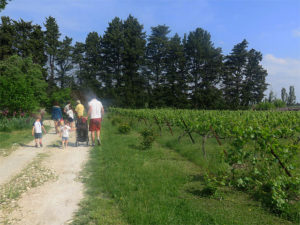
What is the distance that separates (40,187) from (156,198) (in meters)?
2.39

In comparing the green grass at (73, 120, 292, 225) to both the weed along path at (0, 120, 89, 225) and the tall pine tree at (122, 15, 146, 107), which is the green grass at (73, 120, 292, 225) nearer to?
the weed along path at (0, 120, 89, 225)

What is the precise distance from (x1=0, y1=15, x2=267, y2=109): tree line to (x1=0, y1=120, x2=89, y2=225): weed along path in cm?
3608

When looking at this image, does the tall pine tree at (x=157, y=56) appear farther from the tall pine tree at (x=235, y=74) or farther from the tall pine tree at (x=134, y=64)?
the tall pine tree at (x=235, y=74)

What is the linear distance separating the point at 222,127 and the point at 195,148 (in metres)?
1.24

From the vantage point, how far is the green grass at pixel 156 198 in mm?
3383

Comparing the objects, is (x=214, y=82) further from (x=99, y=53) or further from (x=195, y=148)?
(x=195, y=148)

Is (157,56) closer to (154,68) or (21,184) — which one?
(154,68)

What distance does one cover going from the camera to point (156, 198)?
406cm

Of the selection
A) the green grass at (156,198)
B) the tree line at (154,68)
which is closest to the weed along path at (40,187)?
the green grass at (156,198)

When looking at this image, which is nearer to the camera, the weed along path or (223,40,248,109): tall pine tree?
the weed along path

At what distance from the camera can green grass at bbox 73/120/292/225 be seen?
3.38 m

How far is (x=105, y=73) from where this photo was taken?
45250mm

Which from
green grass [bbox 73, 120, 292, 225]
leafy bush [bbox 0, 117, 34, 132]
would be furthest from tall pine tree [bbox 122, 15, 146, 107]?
green grass [bbox 73, 120, 292, 225]

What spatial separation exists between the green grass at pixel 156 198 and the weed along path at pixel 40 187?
30cm
